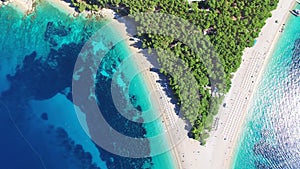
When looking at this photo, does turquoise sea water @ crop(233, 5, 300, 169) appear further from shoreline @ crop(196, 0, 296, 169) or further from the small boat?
the small boat

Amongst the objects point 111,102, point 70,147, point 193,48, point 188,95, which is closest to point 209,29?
point 193,48

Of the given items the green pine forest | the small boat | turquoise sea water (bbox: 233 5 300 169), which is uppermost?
the small boat

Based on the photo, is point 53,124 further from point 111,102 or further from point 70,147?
point 111,102

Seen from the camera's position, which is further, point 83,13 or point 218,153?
point 83,13

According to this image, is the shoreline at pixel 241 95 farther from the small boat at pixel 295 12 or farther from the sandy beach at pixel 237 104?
the small boat at pixel 295 12

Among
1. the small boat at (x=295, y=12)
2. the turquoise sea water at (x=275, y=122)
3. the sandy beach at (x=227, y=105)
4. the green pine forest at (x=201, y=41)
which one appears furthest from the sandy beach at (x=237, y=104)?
the green pine forest at (x=201, y=41)

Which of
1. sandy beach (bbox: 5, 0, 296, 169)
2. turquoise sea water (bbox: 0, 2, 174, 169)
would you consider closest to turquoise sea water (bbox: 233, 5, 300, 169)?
sandy beach (bbox: 5, 0, 296, 169)
